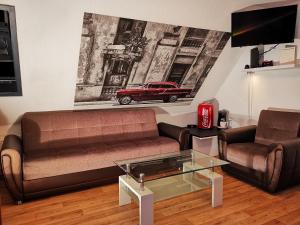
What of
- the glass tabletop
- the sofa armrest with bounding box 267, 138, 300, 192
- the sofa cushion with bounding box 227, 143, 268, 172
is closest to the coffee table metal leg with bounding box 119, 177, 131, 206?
the glass tabletop

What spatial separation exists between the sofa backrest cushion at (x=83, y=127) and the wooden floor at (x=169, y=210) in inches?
27.4

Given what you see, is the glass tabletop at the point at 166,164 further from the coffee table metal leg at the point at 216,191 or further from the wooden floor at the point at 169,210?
the wooden floor at the point at 169,210

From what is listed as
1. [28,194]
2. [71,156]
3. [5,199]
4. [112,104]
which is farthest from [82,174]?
[112,104]

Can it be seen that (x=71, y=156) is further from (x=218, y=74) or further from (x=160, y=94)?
(x=218, y=74)

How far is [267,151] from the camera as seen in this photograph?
265 centimetres

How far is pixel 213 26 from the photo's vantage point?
10.6ft

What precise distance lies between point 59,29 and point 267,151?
2.57m

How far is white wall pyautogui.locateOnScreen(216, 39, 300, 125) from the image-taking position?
3.18 metres

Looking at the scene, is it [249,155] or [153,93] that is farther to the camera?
[153,93]

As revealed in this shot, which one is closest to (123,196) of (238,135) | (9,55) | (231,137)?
(231,137)

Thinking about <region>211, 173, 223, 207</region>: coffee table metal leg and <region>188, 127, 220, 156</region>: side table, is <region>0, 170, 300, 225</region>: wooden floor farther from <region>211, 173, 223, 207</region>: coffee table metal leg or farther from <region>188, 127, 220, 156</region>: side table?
<region>188, 127, 220, 156</region>: side table

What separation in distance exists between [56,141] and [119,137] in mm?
835

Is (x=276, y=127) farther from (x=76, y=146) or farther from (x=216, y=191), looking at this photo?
(x=76, y=146)

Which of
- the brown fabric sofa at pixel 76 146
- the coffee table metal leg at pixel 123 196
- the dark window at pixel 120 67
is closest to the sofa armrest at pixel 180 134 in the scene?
the brown fabric sofa at pixel 76 146
